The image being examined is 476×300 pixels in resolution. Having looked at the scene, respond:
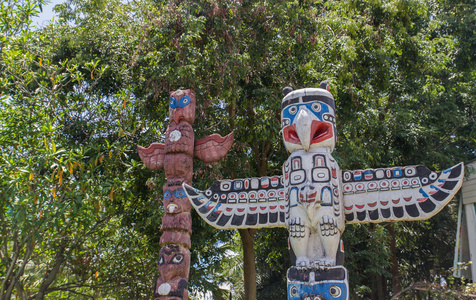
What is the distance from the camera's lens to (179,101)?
240 inches

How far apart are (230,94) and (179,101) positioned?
2370mm

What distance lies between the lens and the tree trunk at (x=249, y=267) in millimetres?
8859

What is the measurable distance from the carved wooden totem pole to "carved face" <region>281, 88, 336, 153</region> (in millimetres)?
1003

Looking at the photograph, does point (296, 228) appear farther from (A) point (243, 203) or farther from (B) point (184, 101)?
(B) point (184, 101)

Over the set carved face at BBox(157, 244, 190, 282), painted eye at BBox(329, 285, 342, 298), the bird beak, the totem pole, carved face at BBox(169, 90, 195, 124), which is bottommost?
painted eye at BBox(329, 285, 342, 298)

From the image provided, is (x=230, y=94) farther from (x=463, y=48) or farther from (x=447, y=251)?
(x=447, y=251)

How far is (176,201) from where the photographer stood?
5508 millimetres

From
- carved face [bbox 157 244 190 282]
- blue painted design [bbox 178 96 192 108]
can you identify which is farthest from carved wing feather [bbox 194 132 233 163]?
carved face [bbox 157 244 190 282]

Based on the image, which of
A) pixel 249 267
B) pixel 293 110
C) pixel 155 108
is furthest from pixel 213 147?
pixel 249 267

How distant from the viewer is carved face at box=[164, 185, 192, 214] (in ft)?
18.0

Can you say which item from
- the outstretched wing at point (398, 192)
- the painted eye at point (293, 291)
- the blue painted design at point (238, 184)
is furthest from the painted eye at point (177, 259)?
the outstretched wing at point (398, 192)

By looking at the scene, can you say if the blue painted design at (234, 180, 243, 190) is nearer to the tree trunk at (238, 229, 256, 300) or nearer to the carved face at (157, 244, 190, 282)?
the carved face at (157, 244, 190, 282)

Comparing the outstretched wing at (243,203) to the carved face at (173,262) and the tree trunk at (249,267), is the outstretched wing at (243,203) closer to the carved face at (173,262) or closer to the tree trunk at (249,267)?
the carved face at (173,262)

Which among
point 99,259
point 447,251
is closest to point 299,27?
point 99,259
